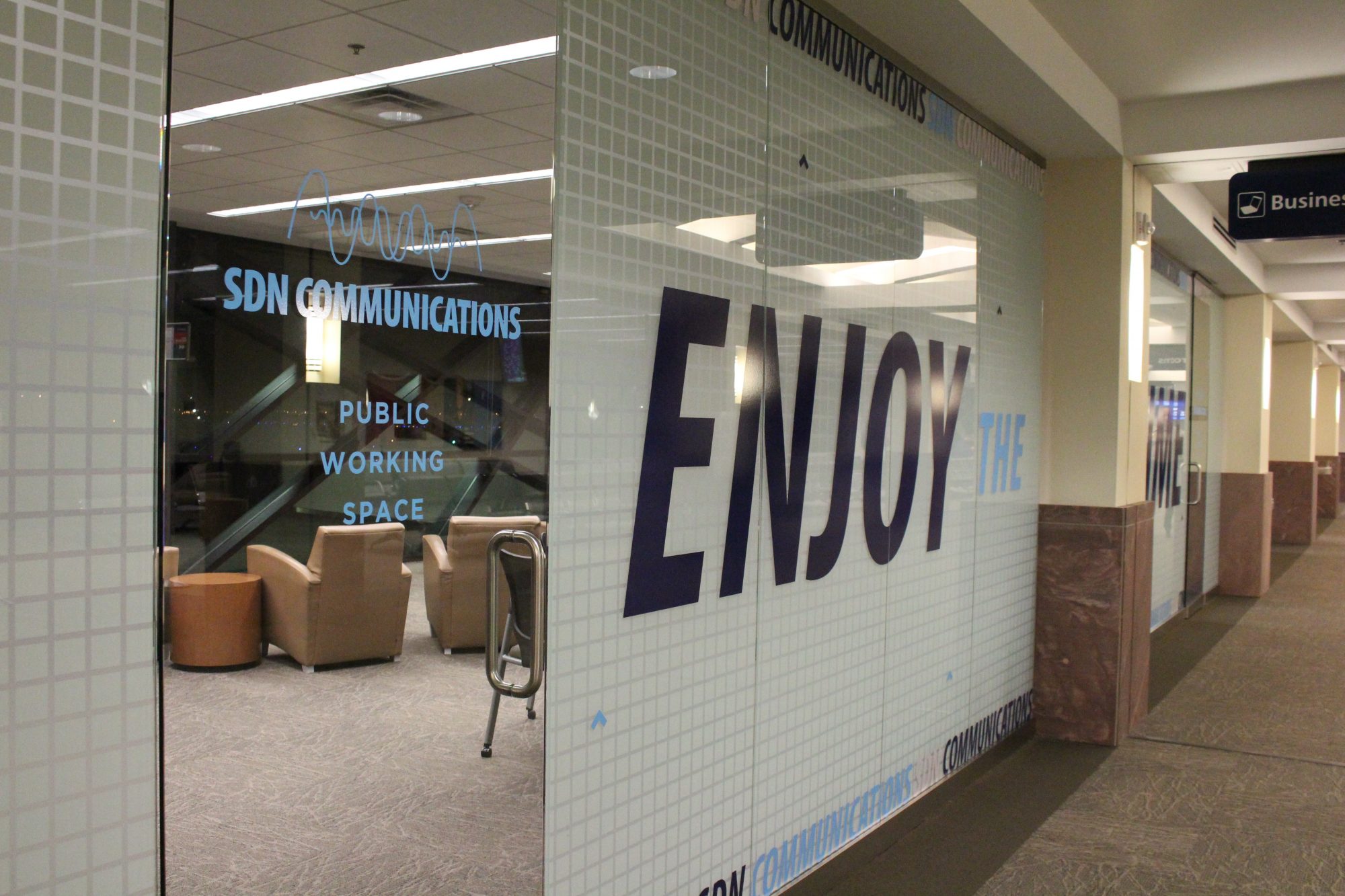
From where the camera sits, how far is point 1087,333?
18.9 ft

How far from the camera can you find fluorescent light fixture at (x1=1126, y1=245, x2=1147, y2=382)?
5.86 meters

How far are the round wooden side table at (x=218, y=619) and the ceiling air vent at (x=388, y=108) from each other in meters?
0.94

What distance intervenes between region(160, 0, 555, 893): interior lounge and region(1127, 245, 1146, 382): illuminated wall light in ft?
14.0

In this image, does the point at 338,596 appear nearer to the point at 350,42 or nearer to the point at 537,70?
the point at 350,42

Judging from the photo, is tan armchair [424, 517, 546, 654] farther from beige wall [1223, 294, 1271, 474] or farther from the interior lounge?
beige wall [1223, 294, 1271, 474]

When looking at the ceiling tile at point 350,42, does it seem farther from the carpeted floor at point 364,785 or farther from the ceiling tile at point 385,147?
the carpeted floor at point 364,785

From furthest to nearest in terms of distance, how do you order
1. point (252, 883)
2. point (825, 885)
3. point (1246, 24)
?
1. point (1246, 24)
2. point (825, 885)
3. point (252, 883)

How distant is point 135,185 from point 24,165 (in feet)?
0.55

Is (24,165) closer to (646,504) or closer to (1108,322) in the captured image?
(646,504)

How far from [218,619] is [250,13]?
1.15m

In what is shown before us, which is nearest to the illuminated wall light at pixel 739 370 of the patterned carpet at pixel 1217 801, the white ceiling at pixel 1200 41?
the patterned carpet at pixel 1217 801

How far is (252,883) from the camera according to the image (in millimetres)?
2773

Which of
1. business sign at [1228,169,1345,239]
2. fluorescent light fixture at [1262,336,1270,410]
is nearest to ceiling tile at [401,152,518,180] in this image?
business sign at [1228,169,1345,239]

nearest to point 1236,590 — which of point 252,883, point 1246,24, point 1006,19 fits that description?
point 1246,24
